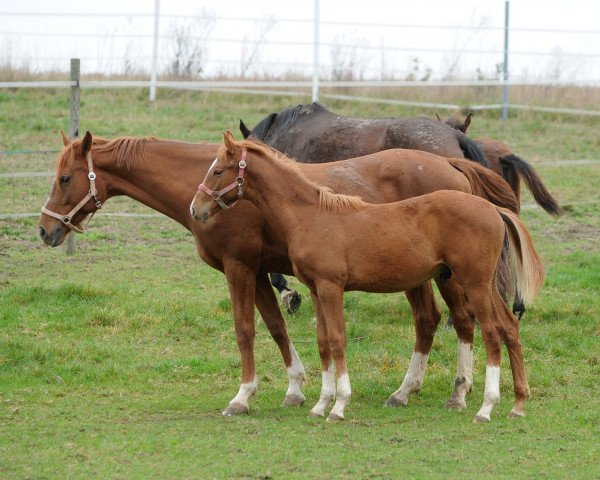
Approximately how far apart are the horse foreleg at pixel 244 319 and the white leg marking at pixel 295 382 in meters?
0.25

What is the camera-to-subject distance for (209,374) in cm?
783

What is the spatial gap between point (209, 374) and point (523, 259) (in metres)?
Result: 2.72

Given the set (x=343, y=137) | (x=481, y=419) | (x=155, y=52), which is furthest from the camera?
(x=155, y=52)

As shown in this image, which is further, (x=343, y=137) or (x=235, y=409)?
(x=343, y=137)

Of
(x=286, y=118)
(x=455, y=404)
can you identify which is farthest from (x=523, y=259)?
(x=286, y=118)

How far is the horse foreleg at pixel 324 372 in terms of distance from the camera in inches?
258

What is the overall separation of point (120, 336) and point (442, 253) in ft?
11.6

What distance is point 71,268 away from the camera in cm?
1071

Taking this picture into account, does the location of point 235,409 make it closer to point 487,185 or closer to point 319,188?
point 319,188

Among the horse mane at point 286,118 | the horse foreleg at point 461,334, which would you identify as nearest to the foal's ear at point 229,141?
the horse foreleg at point 461,334

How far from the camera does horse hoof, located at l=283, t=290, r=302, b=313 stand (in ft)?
31.0

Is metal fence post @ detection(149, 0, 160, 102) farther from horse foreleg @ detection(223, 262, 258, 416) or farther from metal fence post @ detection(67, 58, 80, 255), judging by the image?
horse foreleg @ detection(223, 262, 258, 416)

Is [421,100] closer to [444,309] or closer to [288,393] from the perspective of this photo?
[444,309]

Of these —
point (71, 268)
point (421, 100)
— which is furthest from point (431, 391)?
point (421, 100)
